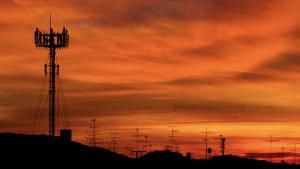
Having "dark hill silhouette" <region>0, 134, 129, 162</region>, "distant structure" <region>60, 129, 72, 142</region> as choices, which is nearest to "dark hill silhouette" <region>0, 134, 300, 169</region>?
"dark hill silhouette" <region>0, 134, 129, 162</region>

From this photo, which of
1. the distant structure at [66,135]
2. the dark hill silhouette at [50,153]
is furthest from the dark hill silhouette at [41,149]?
the distant structure at [66,135]

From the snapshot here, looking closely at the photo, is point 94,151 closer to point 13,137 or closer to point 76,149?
point 76,149

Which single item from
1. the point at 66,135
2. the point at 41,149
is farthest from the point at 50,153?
the point at 66,135

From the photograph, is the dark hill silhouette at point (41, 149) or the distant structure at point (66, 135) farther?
the distant structure at point (66, 135)

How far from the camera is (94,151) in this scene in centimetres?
15750

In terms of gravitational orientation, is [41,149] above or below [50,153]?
above

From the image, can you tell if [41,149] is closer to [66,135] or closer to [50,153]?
[50,153]

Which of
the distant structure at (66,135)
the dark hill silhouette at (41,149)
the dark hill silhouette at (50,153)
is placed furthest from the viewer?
the distant structure at (66,135)

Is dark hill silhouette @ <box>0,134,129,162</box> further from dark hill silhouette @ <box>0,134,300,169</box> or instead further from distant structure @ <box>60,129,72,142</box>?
distant structure @ <box>60,129,72,142</box>

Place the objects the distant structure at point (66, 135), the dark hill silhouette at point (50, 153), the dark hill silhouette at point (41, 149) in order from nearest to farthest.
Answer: the dark hill silhouette at point (50, 153) → the dark hill silhouette at point (41, 149) → the distant structure at point (66, 135)

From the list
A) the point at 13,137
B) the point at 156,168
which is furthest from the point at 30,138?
the point at 156,168

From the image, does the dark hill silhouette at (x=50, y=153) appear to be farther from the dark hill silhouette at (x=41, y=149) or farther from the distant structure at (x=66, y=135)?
the distant structure at (x=66, y=135)

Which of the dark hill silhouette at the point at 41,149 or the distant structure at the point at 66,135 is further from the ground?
the distant structure at the point at 66,135

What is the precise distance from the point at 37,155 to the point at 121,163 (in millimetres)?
24365
